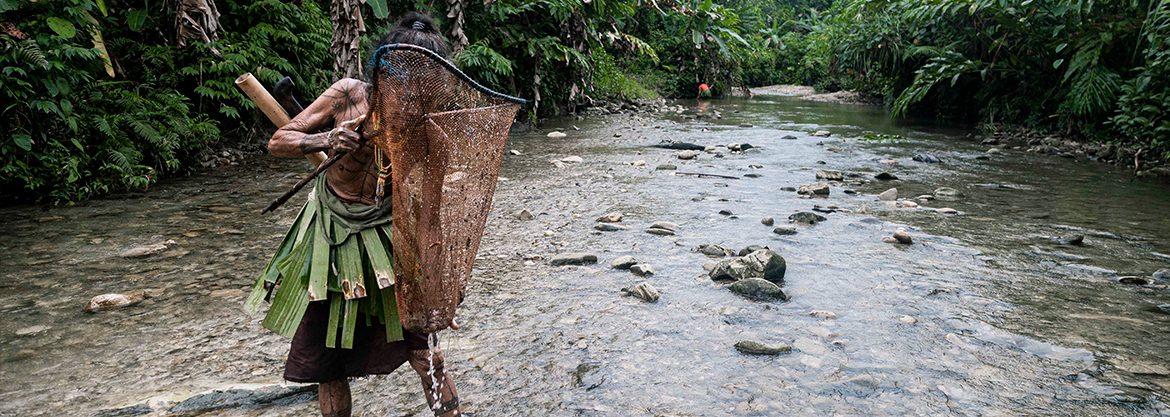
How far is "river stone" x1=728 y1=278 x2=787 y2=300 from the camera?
12.1 feet

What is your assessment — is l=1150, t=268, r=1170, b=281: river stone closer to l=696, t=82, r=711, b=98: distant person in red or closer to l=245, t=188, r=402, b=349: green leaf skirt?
l=245, t=188, r=402, b=349: green leaf skirt

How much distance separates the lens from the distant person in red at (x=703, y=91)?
2238 cm

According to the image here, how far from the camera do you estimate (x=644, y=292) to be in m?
3.69

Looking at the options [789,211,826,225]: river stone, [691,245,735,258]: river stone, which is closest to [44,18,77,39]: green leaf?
[691,245,735,258]: river stone

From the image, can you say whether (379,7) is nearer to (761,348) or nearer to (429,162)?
(761,348)

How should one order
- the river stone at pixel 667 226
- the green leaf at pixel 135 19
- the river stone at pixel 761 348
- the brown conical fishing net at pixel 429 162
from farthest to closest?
the green leaf at pixel 135 19
the river stone at pixel 667 226
the river stone at pixel 761 348
the brown conical fishing net at pixel 429 162

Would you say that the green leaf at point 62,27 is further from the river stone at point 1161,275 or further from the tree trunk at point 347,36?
the river stone at point 1161,275

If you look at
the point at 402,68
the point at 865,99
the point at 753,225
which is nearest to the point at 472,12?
the point at 753,225

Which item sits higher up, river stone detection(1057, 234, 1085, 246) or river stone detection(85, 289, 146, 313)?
river stone detection(85, 289, 146, 313)

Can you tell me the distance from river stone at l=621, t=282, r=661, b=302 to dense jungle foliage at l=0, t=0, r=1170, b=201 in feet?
15.1

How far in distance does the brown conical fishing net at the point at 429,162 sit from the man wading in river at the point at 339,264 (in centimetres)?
16

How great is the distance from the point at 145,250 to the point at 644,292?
315 cm

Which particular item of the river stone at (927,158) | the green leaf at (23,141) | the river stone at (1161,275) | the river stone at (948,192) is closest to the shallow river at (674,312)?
the river stone at (1161,275)

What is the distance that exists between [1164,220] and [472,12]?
360 inches
